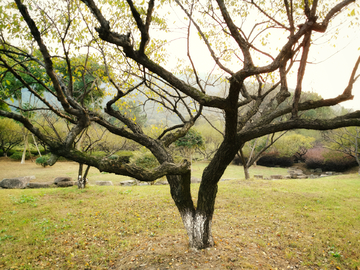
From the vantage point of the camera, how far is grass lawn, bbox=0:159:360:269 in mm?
3529

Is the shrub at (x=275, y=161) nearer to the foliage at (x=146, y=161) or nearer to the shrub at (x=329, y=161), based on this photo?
the shrub at (x=329, y=161)

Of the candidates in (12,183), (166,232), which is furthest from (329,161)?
(12,183)

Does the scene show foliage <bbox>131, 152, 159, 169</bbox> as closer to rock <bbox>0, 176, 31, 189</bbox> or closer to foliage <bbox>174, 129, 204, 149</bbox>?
rock <bbox>0, 176, 31, 189</bbox>

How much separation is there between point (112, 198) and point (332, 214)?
22.5 ft

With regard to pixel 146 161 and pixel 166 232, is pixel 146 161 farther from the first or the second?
pixel 166 232

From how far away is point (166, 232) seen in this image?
4793mm

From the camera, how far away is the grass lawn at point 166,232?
11.6 ft

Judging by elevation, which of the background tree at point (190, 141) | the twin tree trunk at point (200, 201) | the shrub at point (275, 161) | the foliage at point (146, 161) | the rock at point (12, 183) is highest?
the background tree at point (190, 141)

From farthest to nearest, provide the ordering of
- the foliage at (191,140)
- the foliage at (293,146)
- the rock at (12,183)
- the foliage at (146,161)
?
the foliage at (293,146), the foliage at (191,140), the foliage at (146,161), the rock at (12,183)

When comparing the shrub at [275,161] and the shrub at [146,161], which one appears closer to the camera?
the shrub at [146,161]

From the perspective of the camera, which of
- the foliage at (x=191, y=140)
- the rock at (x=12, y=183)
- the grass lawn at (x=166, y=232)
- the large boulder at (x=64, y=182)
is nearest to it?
the grass lawn at (x=166, y=232)

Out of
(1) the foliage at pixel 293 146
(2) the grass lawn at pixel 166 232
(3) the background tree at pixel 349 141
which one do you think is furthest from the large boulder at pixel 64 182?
(1) the foliage at pixel 293 146

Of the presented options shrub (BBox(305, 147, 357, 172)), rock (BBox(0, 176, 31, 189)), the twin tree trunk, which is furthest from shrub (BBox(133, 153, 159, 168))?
shrub (BBox(305, 147, 357, 172))

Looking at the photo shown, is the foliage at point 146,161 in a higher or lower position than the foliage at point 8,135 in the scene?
lower
